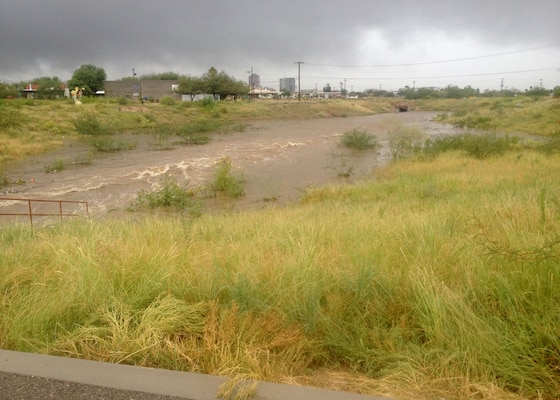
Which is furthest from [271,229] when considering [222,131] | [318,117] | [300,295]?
[318,117]

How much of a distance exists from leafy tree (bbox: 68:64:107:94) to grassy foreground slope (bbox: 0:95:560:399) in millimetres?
124859

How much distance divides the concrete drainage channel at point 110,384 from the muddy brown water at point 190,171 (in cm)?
1334

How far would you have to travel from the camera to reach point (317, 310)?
4273mm

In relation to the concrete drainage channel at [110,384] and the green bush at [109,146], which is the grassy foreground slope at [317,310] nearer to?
the concrete drainage channel at [110,384]

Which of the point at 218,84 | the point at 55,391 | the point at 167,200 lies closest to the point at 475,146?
the point at 167,200

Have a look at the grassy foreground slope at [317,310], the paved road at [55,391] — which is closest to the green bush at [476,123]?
the grassy foreground slope at [317,310]

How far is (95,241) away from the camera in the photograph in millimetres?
5977

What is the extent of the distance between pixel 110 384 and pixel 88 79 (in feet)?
437

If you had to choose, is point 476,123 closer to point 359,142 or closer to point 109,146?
point 359,142

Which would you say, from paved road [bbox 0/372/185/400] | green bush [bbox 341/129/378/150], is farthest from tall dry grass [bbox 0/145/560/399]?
green bush [bbox 341/129/378/150]

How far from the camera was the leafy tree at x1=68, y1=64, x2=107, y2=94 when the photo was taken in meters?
121

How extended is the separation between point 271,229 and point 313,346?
4318mm

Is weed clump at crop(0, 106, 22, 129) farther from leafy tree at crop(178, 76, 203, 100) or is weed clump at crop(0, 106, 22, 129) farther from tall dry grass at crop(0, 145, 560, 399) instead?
leafy tree at crop(178, 76, 203, 100)

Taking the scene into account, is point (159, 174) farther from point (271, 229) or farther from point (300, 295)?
point (300, 295)
